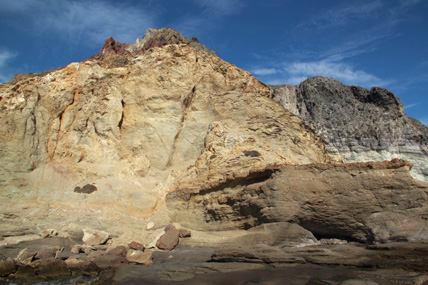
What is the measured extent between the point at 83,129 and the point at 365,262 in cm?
1327

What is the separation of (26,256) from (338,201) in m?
9.67

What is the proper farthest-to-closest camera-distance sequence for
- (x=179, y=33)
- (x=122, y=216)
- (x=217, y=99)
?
(x=179, y=33) < (x=217, y=99) < (x=122, y=216)

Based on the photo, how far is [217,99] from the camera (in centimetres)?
1650

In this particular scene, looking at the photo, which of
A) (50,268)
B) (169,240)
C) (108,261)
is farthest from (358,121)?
(50,268)

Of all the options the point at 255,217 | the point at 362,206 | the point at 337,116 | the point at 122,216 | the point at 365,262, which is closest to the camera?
the point at 365,262

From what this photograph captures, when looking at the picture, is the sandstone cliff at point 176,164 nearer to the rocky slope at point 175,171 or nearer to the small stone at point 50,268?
the rocky slope at point 175,171

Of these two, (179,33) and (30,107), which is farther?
(179,33)

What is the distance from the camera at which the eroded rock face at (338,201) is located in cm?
943

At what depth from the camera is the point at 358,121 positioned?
23719 mm

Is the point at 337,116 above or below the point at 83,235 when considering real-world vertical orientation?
above

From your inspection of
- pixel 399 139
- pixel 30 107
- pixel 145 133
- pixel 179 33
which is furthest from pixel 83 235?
pixel 399 139

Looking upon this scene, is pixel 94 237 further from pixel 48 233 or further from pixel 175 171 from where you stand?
pixel 175 171

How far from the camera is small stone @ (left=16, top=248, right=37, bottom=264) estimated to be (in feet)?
30.0

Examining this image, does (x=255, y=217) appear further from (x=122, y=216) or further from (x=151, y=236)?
(x=122, y=216)
